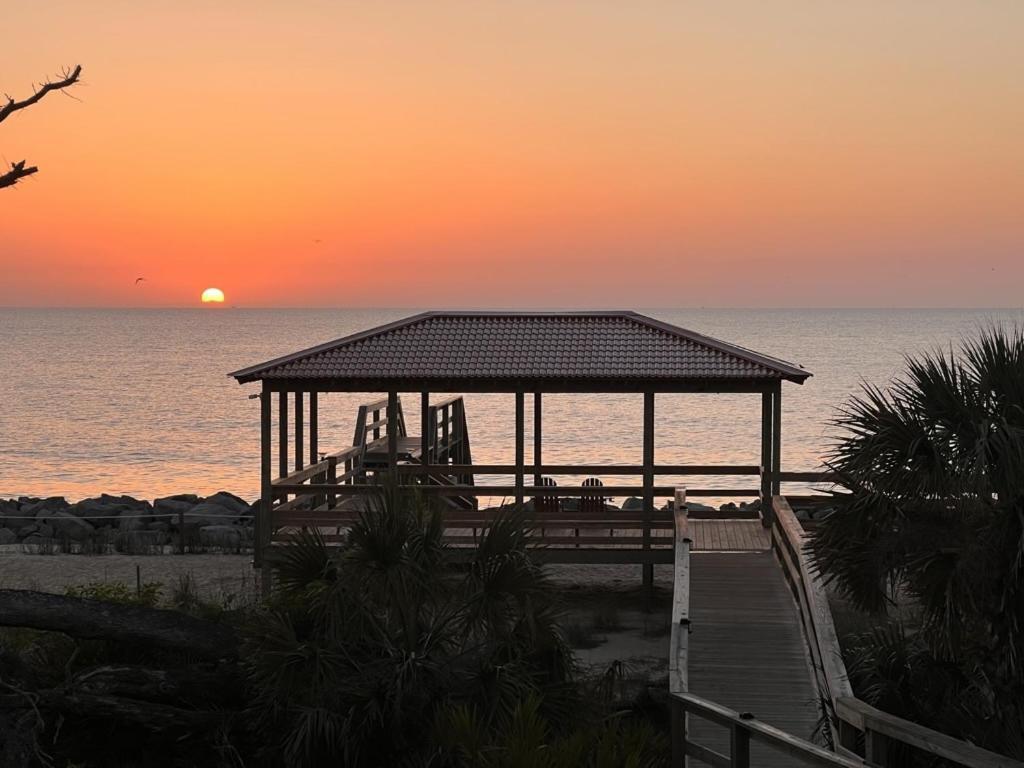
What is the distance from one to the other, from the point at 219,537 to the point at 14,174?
638 inches

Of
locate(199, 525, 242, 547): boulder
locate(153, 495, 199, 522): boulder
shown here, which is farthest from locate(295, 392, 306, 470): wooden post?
locate(153, 495, 199, 522): boulder

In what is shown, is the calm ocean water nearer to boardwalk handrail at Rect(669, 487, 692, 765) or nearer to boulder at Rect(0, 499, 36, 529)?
boulder at Rect(0, 499, 36, 529)

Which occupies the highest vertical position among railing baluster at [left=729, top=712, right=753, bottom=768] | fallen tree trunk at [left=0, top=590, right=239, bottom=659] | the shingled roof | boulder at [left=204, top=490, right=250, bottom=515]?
the shingled roof

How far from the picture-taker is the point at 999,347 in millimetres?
10680

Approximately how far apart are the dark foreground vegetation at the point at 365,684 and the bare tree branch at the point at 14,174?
398 cm

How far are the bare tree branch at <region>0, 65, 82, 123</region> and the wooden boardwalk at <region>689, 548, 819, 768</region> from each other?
8626mm

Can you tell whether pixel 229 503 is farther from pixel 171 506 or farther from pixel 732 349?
pixel 732 349

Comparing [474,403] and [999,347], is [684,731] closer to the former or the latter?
[999,347]

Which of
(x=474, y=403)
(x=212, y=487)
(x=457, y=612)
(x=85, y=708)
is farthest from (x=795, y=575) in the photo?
(x=474, y=403)

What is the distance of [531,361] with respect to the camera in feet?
65.0

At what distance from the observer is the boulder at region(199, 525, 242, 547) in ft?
88.5

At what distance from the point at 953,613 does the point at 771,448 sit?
9554 millimetres

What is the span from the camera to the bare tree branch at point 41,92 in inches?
481

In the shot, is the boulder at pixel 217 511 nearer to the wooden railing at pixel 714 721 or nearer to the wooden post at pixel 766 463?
the wooden post at pixel 766 463
